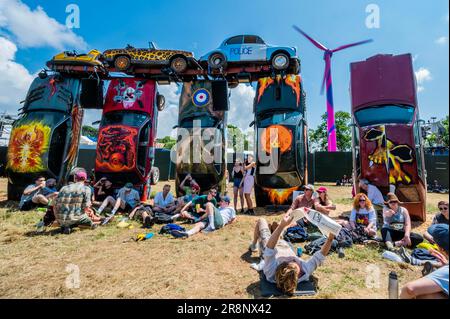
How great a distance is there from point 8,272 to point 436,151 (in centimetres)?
3278

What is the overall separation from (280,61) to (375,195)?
573 cm

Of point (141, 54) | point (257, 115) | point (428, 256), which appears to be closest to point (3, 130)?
point (141, 54)

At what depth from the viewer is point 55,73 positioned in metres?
10.0

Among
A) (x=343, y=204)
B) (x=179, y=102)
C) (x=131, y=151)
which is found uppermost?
(x=179, y=102)

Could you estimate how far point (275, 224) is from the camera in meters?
3.90

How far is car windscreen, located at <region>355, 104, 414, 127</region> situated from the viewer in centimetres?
711

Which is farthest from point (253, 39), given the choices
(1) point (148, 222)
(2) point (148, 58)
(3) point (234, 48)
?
(1) point (148, 222)

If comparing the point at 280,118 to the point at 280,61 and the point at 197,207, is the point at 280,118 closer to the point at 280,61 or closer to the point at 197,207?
the point at 280,61

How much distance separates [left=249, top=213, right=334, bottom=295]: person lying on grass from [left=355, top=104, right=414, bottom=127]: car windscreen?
5.94 metres

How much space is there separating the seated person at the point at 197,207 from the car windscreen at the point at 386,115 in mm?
5174

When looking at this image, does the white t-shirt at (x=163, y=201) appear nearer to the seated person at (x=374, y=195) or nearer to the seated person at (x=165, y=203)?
the seated person at (x=165, y=203)

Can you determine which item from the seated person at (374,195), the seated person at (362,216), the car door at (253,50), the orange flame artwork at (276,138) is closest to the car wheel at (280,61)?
the car door at (253,50)
